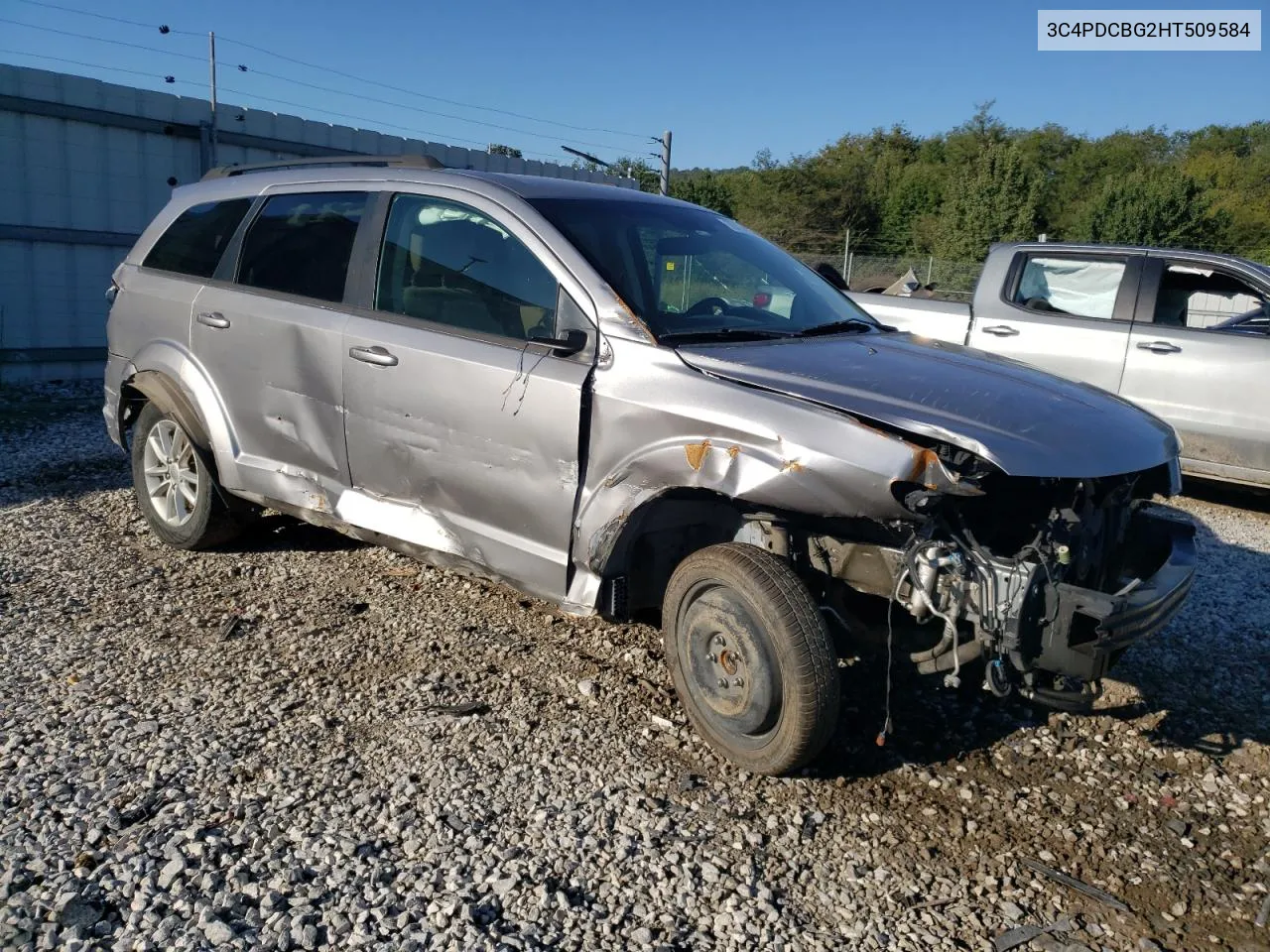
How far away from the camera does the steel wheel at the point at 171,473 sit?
17.2ft

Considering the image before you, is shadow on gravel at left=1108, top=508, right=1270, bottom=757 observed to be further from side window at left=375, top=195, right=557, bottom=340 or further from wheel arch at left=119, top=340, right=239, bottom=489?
wheel arch at left=119, top=340, right=239, bottom=489

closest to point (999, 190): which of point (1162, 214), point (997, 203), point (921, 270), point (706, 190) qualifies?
point (997, 203)

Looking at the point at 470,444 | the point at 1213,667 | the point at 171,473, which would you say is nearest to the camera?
the point at 470,444

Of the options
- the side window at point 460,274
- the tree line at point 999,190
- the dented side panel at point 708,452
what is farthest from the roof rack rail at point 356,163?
the tree line at point 999,190

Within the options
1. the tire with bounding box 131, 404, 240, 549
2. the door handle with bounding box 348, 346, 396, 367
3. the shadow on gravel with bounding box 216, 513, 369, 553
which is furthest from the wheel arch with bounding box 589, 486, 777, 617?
the tire with bounding box 131, 404, 240, 549

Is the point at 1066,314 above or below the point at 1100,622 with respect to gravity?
above

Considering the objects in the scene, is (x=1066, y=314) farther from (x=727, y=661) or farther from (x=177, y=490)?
(x=177, y=490)

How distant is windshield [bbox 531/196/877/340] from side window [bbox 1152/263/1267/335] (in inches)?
160

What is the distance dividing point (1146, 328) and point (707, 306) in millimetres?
4930

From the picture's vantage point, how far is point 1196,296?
7574mm

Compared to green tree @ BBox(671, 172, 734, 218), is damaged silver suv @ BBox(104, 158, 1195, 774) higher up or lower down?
lower down

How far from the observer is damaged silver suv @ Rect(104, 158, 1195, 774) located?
10.1 feet

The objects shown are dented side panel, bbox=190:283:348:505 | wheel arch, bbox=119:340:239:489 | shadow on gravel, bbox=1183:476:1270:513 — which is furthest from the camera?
shadow on gravel, bbox=1183:476:1270:513

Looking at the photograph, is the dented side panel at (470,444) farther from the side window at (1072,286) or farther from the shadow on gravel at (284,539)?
the side window at (1072,286)
